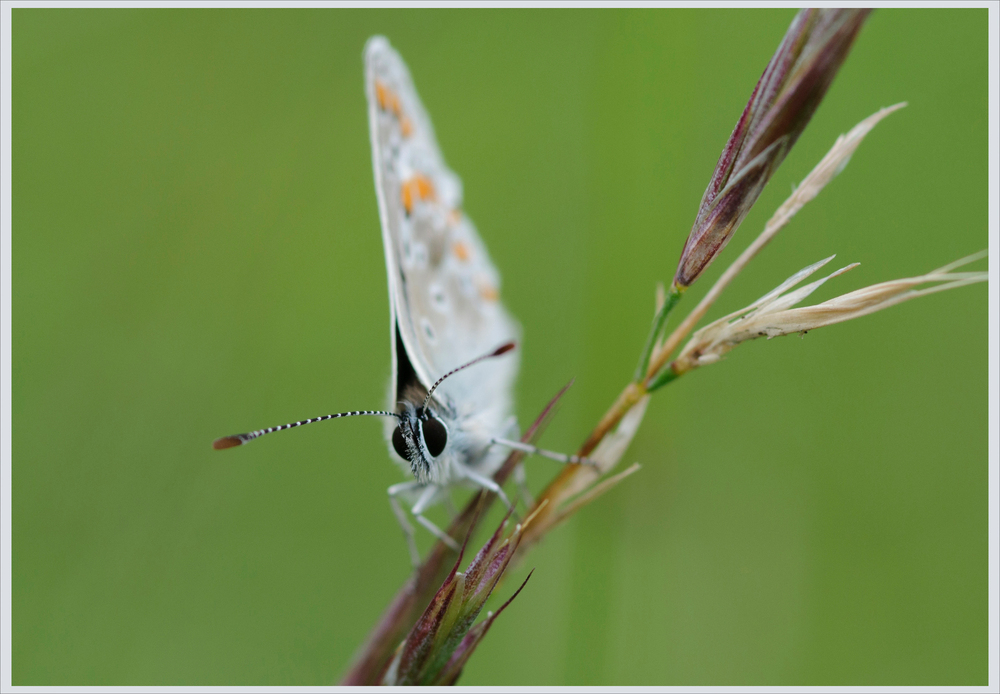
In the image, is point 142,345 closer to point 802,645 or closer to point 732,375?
point 732,375

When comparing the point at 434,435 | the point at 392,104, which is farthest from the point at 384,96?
the point at 434,435

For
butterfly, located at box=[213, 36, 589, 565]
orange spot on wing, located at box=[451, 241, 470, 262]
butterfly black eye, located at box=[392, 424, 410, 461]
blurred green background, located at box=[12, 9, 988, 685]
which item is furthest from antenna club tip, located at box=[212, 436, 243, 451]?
orange spot on wing, located at box=[451, 241, 470, 262]

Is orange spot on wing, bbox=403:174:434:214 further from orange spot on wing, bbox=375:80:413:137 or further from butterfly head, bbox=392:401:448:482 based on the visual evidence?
butterfly head, bbox=392:401:448:482

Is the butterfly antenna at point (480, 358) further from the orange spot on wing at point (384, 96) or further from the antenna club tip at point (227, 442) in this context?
the orange spot on wing at point (384, 96)

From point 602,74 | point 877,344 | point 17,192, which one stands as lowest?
point 877,344

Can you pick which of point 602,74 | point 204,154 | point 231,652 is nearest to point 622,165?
point 602,74

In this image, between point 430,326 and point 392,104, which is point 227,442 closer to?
point 430,326

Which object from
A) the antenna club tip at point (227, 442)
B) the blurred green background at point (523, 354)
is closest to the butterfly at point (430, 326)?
the antenna club tip at point (227, 442)
